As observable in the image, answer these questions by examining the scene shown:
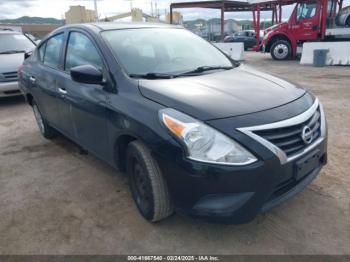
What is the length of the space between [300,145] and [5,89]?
6.59m

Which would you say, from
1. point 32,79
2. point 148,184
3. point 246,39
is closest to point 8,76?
point 32,79

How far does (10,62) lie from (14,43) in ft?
4.31

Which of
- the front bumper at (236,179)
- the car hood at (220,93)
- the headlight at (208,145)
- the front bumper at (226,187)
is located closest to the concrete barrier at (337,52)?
the car hood at (220,93)

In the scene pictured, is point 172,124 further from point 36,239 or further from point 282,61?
point 282,61

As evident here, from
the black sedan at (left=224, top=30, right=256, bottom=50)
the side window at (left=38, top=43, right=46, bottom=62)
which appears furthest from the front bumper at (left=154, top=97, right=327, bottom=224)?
the black sedan at (left=224, top=30, right=256, bottom=50)

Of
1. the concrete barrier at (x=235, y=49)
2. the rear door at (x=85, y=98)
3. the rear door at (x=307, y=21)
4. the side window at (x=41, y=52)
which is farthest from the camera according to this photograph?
the concrete barrier at (x=235, y=49)

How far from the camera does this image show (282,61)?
1496 centimetres

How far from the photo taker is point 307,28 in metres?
14.5

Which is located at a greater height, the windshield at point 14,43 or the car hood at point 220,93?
the windshield at point 14,43

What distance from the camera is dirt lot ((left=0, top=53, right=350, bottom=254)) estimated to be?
246 centimetres

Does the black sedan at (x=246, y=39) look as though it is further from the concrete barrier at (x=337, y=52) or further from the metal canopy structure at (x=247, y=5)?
the concrete barrier at (x=337, y=52)

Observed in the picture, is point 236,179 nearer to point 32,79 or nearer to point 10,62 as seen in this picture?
point 32,79

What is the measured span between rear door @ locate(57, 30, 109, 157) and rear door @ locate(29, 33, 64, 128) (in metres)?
Answer: 0.25

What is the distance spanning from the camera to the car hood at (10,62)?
23.2 feet
